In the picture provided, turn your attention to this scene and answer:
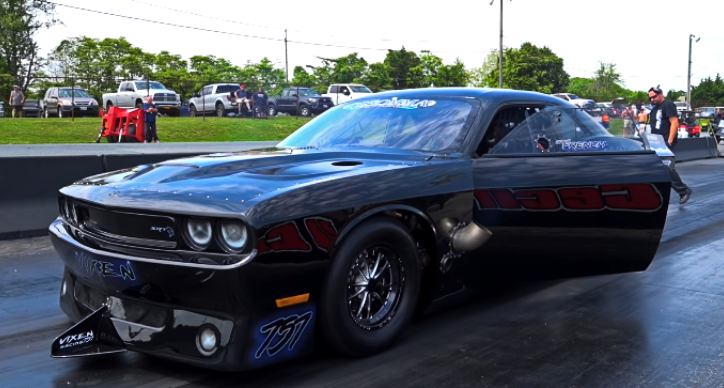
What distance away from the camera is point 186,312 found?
313cm

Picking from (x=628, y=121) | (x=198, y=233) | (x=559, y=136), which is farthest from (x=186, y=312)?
(x=628, y=121)

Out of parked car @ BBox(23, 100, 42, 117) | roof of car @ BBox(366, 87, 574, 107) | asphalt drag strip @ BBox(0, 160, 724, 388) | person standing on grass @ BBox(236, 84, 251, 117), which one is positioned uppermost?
person standing on grass @ BBox(236, 84, 251, 117)

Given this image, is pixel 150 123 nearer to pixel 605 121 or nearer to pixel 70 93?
pixel 70 93

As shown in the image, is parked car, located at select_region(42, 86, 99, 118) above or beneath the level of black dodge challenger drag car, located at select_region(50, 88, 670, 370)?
above

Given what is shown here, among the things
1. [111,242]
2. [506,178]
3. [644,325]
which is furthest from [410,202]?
[644,325]

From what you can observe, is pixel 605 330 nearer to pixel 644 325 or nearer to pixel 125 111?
pixel 644 325

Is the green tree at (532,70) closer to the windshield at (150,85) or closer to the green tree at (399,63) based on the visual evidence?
the green tree at (399,63)

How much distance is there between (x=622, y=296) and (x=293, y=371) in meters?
2.71

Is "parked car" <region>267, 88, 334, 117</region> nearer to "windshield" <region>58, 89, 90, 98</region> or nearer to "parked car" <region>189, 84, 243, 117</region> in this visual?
"parked car" <region>189, 84, 243, 117</region>

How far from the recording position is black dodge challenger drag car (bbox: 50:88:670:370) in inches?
121

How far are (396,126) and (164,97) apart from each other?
31.1m

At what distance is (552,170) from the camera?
4.32m

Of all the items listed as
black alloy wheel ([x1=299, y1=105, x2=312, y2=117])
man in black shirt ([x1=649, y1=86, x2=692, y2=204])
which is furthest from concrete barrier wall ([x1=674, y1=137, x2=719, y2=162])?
black alloy wheel ([x1=299, y1=105, x2=312, y2=117])

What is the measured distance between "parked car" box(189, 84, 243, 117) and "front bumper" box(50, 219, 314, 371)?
30291 millimetres
